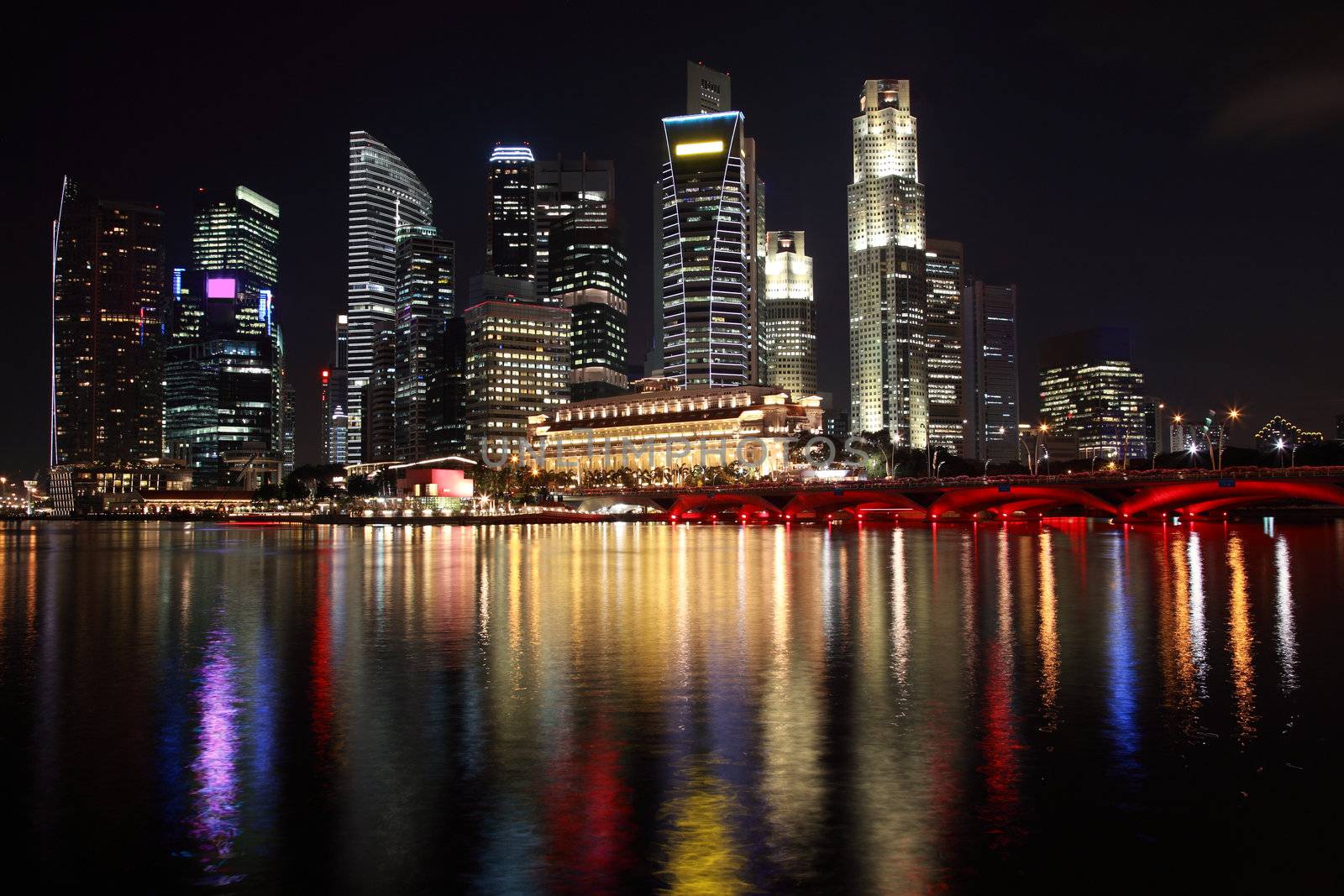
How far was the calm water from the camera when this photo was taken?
1029 cm

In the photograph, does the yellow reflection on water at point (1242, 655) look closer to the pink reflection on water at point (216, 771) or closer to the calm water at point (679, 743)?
the calm water at point (679, 743)

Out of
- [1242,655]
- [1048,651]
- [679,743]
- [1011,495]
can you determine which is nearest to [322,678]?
[679,743]

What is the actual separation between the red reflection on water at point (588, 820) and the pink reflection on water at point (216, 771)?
322 centimetres

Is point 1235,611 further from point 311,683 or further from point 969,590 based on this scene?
point 311,683

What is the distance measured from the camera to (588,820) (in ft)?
37.4

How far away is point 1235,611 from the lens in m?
30.5

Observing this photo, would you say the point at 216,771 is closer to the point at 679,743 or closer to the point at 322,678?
the point at 679,743

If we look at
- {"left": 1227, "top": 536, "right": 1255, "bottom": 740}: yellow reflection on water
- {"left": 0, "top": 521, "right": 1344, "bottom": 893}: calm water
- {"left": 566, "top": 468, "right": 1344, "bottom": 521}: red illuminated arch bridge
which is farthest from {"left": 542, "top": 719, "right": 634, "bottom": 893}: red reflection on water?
{"left": 566, "top": 468, "right": 1344, "bottom": 521}: red illuminated arch bridge

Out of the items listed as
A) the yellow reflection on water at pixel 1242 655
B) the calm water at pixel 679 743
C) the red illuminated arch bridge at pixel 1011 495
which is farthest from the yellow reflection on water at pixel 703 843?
the red illuminated arch bridge at pixel 1011 495

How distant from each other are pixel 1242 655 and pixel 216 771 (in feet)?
67.9

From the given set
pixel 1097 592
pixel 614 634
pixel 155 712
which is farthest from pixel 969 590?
pixel 155 712

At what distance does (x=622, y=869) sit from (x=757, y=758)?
4169 mm

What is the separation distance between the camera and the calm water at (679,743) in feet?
33.8

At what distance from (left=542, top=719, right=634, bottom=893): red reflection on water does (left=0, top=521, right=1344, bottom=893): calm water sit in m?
0.05
